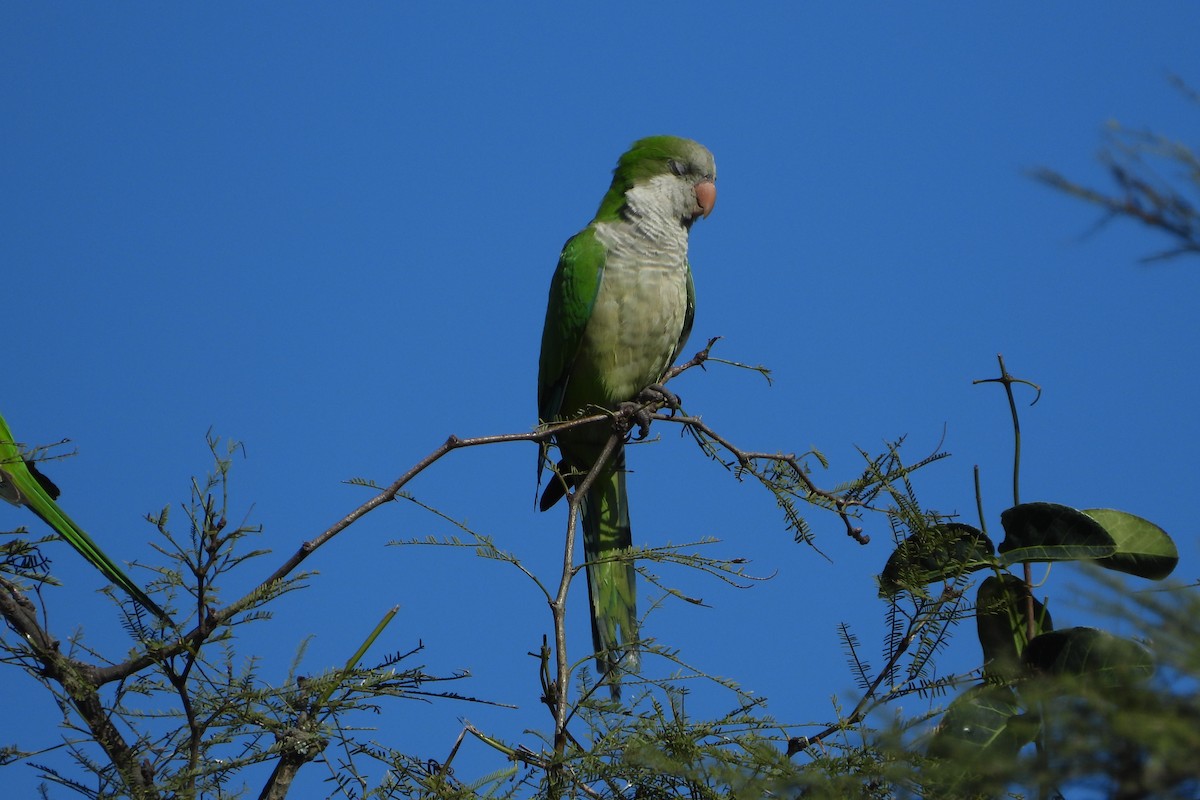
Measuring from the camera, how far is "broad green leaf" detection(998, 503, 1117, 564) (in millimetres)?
1835

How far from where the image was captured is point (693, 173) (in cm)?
439

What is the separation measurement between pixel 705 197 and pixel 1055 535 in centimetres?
279

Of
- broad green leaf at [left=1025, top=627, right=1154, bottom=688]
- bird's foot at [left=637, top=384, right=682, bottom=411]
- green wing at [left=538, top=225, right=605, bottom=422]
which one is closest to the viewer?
broad green leaf at [left=1025, top=627, right=1154, bottom=688]

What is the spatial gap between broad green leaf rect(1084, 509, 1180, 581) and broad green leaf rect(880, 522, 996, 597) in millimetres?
199

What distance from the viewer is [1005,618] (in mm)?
1896

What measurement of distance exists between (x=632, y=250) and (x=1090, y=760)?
3372 millimetres

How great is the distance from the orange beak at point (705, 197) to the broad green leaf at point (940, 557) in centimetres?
264

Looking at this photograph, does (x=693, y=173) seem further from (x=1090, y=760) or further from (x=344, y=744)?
(x=1090, y=760)

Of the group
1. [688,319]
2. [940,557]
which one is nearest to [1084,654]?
[940,557]

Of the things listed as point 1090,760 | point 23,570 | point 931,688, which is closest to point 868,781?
point 931,688

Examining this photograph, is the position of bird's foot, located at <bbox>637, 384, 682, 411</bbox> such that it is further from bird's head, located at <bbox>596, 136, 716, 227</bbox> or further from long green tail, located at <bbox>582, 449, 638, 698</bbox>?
bird's head, located at <bbox>596, 136, 716, 227</bbox>

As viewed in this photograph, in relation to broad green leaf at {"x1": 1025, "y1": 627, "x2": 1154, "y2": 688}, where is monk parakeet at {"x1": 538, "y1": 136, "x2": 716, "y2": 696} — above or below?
above

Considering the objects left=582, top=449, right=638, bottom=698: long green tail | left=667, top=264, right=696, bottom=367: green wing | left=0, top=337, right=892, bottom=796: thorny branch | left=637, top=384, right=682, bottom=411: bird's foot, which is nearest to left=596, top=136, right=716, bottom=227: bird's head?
left=667, top=264, right=696, bottom=367: green wing

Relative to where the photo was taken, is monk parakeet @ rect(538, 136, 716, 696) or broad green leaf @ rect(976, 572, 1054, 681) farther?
monk parakeet @ rect(538, 136, 716, 696)
